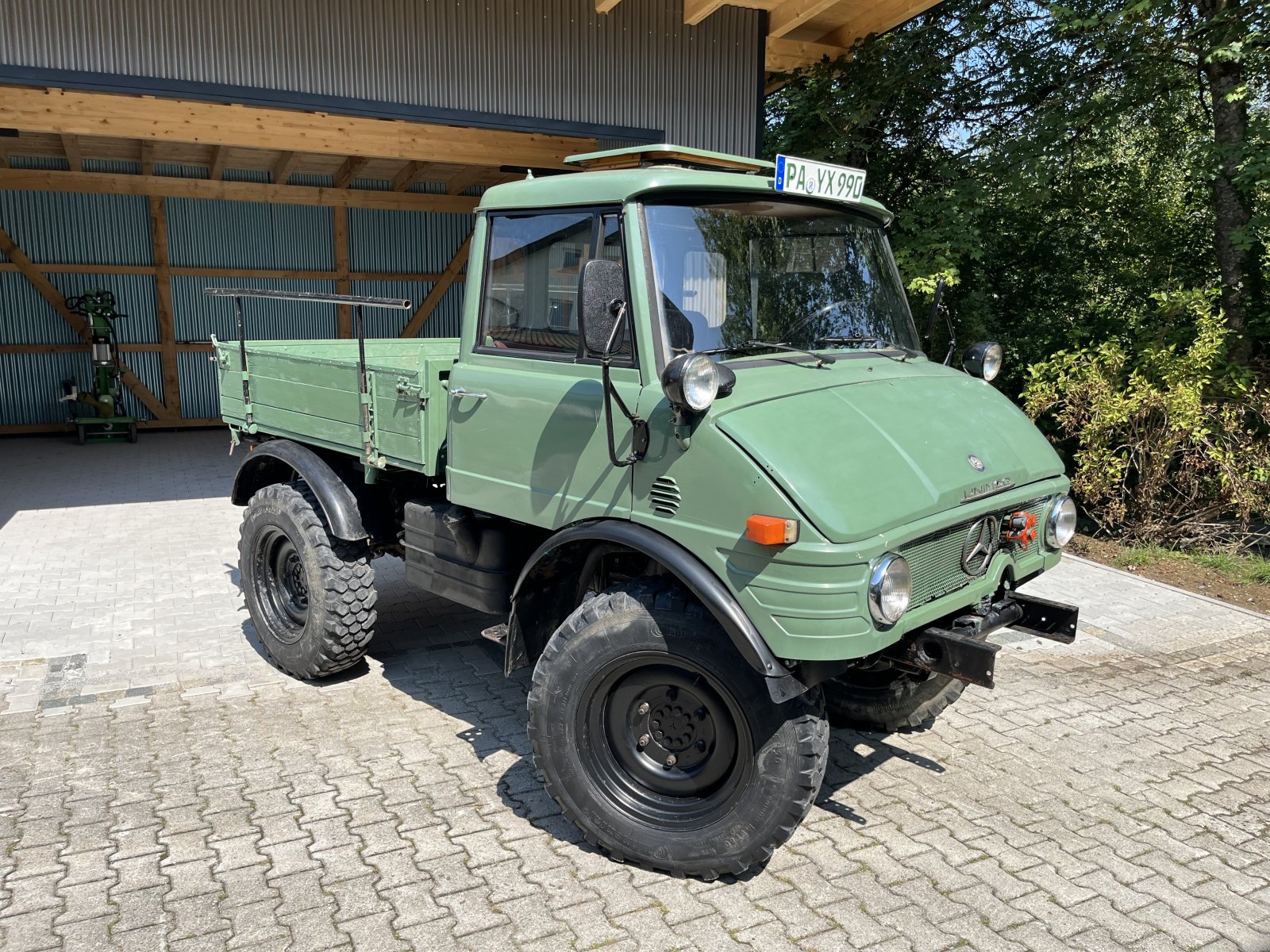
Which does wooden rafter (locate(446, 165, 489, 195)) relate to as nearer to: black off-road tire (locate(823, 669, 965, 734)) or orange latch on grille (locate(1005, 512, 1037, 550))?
black off-road tire (locate(823, 669, 965, 734))

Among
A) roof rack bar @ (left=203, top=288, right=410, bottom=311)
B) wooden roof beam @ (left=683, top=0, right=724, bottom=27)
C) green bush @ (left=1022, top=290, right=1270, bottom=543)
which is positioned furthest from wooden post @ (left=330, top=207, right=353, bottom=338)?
green bush @ (left=1022, top=290, right=1270, bottom=543)

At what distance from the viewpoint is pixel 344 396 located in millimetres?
4707

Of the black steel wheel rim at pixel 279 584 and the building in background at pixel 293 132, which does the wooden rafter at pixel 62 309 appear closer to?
the building in background at pixel 293 132

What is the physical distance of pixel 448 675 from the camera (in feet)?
16.9

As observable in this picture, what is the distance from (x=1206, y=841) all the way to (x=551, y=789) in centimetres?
250

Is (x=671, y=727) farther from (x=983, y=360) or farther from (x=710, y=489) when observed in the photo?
(x=983, y=360)

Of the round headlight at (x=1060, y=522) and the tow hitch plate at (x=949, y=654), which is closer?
the tow hitch plate at (x=949, y=654)

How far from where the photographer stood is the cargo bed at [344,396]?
13.9 ft

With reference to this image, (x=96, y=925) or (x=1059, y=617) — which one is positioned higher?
(x=1059, y=617)

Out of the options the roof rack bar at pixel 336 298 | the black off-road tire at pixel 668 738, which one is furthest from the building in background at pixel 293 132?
the black off-road tire at pixel 668 738

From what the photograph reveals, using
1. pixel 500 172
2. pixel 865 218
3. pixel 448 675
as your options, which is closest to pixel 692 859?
pixel 448 675

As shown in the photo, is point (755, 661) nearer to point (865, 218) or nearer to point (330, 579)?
point (865, 218)

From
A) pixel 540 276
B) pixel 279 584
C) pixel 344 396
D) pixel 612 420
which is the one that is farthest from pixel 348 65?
pixel 612 420

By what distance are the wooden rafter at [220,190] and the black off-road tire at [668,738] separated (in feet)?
42.4
